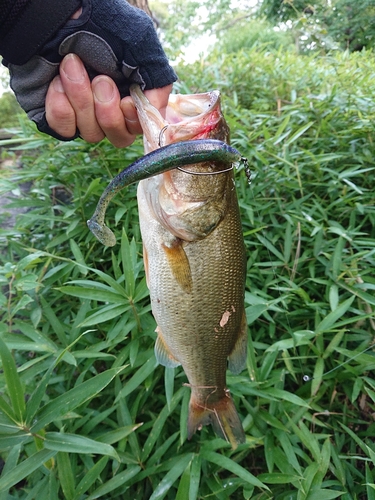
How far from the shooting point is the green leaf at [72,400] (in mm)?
1280

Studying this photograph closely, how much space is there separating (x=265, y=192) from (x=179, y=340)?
1.68 meters

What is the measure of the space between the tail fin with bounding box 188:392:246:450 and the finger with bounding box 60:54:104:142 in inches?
49.8

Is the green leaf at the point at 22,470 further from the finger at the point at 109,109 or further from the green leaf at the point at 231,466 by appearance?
the finger at the point at 109,109

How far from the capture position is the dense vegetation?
5.14ft

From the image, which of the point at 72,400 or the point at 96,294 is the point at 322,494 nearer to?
the point at 72,400

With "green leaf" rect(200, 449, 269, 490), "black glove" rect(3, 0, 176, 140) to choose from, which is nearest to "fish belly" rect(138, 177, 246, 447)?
"green leaf" rect(200, 449, 269, 490)

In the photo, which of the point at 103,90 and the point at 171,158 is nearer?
the point at 171,158

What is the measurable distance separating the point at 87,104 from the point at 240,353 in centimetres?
117

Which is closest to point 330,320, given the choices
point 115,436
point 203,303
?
point 203,303

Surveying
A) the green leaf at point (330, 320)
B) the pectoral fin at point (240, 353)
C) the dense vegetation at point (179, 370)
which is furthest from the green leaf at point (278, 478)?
the green leaf at point (330, 320)

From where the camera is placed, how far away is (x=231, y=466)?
159 cm

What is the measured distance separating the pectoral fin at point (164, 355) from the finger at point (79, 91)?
92cm

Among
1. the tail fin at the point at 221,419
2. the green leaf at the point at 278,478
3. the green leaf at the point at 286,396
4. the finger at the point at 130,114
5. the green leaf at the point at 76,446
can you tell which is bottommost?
the green leaf at the point at 278,478

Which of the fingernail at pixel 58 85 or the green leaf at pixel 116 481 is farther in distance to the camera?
the green leaf at pixel 116 481
